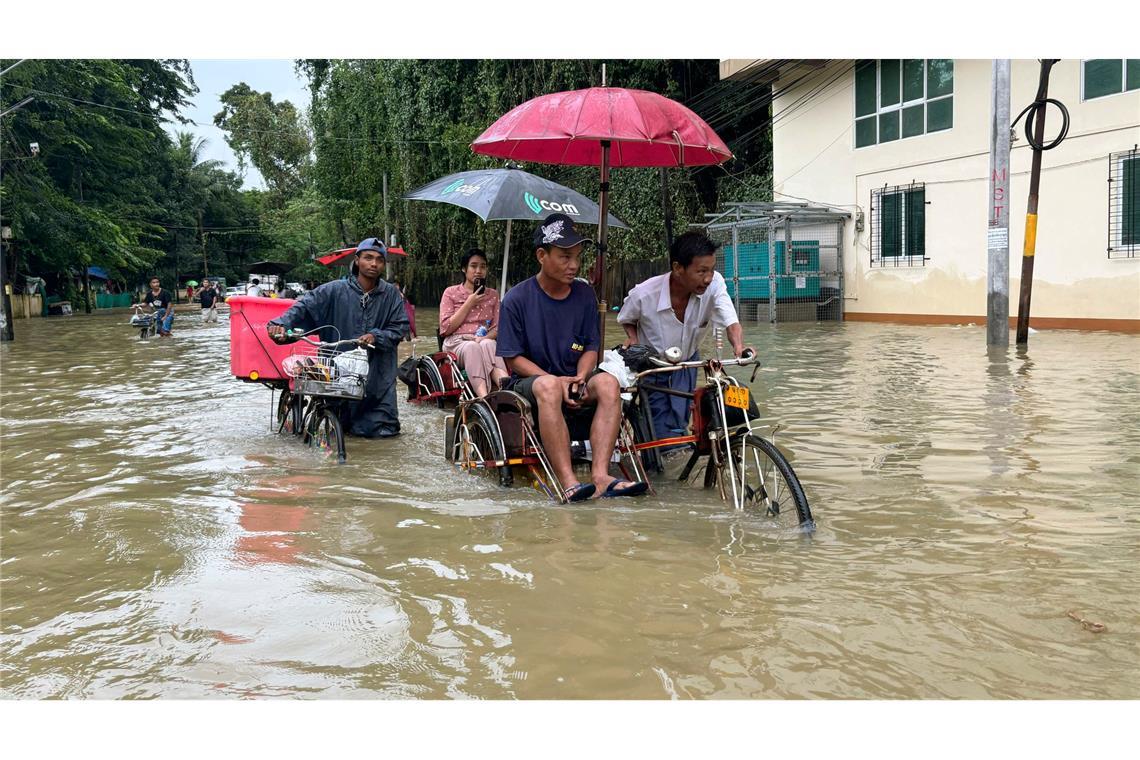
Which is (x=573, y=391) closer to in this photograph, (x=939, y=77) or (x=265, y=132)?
(x=939, y=77)

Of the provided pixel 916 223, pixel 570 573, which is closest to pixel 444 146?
pixel 916 223

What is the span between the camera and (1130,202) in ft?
51.4

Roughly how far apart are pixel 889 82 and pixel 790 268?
436cm

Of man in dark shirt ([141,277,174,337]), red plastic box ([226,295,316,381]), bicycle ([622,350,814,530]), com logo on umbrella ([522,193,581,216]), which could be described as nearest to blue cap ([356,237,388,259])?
red plastic box ([226,295,316,381])

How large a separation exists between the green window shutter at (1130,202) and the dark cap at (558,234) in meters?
13.4

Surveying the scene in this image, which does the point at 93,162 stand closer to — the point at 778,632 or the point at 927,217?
the point at 927,217

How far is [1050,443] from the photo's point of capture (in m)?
6.67

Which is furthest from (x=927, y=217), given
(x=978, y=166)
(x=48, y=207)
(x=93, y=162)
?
(x=93, y=162)

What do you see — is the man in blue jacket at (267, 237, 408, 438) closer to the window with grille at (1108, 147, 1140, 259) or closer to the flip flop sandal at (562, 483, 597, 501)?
the flip flop sandal at (562, 483, 597, 501)

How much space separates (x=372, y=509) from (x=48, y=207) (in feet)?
101

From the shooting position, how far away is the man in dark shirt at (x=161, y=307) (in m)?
23.3

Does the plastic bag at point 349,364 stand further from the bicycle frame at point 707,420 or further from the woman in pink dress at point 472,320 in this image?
the bicycle frame at point 707,420

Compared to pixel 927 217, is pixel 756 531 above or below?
below

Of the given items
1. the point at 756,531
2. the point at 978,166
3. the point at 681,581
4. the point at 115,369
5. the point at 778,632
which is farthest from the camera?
the point at 978,166
